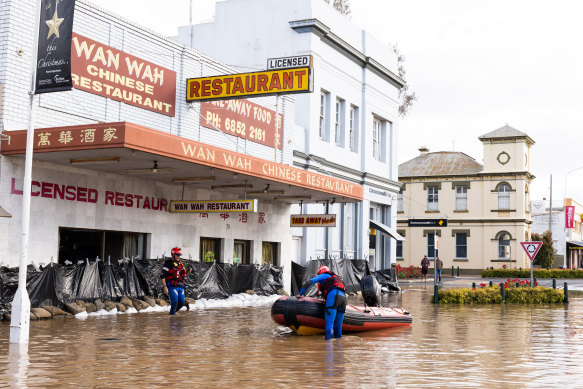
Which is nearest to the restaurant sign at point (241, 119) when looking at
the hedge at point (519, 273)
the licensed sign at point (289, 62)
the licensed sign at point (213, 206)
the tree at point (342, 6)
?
the licensed sign at point (289, 62)

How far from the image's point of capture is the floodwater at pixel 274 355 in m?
9.63

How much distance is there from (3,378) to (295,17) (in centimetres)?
2391

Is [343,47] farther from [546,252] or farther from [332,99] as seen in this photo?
[546,252]

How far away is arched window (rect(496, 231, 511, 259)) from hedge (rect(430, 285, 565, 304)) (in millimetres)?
33667

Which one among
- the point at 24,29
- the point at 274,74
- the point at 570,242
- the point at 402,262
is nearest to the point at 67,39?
the point at 24,29

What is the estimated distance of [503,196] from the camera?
61406 millimetres

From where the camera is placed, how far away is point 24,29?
58.2 ft

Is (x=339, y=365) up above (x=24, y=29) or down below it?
below

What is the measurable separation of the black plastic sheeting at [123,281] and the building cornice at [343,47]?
33.9 ft

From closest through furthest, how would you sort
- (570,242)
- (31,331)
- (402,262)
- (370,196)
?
(31,331) < (370,196) < (402,262) < (570,242)

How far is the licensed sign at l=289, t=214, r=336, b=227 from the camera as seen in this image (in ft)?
86.3

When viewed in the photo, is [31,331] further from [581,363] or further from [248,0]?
[248,0]

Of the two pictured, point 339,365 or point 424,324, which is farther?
point 424,324

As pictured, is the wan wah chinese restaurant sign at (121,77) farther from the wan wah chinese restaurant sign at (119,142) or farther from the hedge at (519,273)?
the hedge at (519,273)
